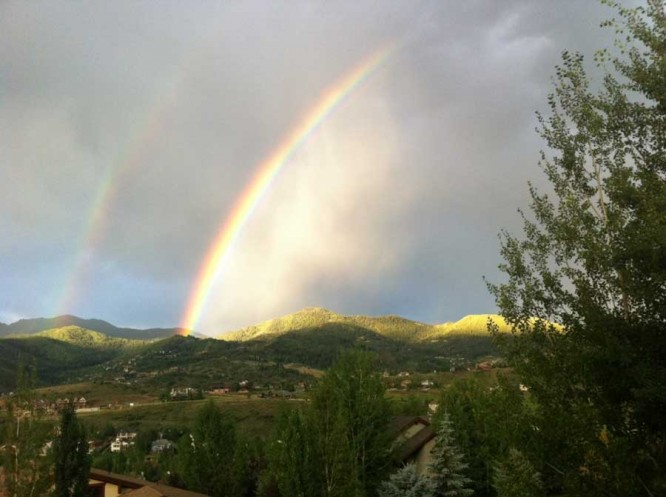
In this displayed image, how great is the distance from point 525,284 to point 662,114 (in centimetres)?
439

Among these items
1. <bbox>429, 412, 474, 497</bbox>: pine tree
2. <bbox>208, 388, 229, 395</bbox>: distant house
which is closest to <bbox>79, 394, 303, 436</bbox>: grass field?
<bbox>208, 388, 229, 395</bbox>: distant house

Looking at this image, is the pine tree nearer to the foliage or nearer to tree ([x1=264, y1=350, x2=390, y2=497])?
the foliage

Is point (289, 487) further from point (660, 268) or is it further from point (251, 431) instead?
point (251, 431)

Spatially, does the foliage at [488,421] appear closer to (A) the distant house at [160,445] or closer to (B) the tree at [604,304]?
(B) the tree at [604,304]

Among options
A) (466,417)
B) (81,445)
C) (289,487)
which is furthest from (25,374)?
(466,417)

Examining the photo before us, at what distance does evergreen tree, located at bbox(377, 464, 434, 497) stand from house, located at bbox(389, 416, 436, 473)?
870cm

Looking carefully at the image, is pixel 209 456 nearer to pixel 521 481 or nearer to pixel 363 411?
pixel 363 411

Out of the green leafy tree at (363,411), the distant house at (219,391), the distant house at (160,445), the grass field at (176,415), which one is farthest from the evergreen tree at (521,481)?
the distant house at (219,391)

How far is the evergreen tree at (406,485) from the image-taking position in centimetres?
2980

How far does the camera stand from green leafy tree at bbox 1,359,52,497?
61.9ft

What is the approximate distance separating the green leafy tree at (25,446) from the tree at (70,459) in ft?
11.3

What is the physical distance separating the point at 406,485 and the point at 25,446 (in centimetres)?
2101

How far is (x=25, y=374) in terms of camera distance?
21078 mm

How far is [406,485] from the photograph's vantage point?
30406 mm
